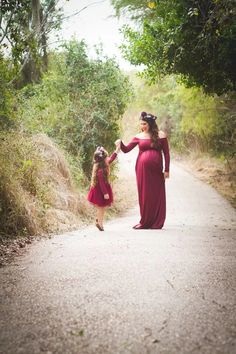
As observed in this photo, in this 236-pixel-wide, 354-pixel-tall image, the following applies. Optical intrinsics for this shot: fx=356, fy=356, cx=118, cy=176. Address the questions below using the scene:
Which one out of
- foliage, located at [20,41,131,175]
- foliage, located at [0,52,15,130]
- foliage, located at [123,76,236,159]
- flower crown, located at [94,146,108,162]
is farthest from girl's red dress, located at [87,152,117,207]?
foliage, located at [123,76,236,159]

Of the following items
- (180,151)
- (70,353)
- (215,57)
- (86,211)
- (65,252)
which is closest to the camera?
(70,353)

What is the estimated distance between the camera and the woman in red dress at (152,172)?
23.4ft

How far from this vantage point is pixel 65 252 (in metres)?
4.77

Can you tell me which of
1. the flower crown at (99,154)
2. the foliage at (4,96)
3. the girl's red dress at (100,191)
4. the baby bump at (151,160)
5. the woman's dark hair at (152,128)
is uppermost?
the foliage at (4,96)

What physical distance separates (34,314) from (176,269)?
5.33 ft

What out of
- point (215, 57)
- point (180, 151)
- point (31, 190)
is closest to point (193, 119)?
point (180, 151)

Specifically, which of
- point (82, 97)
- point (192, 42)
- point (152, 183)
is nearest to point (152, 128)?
point (152, 183)

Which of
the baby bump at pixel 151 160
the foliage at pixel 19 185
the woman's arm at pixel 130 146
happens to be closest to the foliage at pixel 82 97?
the foliage at pixel 19 185

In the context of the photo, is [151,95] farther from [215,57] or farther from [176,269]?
[176,269]

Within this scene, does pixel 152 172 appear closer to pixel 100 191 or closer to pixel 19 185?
pixel 100 191

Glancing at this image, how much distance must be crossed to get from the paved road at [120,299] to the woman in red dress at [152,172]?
74.5 inches

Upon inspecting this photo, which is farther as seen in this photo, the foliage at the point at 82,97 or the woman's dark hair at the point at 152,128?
the foliage at the point at 82,97

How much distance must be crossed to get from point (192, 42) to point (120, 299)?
6815 mm

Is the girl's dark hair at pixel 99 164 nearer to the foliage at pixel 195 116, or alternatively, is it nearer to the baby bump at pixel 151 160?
the baby bump at pixel 151 160
